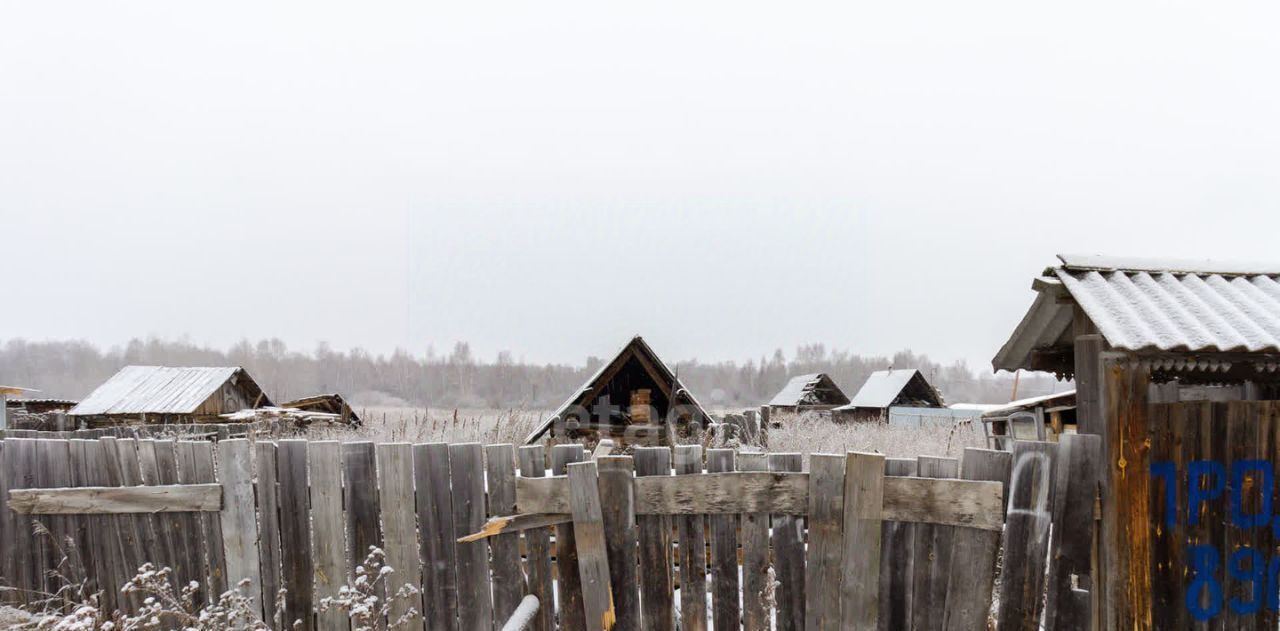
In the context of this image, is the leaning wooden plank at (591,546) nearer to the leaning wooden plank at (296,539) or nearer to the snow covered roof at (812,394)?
the leaning wooden plank at (296,539)

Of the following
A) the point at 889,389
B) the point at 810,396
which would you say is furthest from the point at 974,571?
the point at 810,396

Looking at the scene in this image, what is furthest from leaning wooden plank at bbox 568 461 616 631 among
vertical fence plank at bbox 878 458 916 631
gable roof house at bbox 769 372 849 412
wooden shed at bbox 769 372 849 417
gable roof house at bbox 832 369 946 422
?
gable roof house at bbox 769 372 849 412

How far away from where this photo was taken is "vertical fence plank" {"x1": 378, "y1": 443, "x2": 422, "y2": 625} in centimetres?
424

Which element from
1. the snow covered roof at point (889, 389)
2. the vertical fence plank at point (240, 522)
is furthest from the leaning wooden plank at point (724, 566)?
the snow covered roof at point (889, 389)

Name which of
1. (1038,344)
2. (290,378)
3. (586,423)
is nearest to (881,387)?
(586,423)

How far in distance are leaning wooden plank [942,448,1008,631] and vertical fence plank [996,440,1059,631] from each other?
74 millimetres

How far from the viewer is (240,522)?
454 cm

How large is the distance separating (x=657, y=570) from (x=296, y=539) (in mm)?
2294

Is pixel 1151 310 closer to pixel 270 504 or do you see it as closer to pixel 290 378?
pixel 270 504

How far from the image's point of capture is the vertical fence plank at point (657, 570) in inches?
158

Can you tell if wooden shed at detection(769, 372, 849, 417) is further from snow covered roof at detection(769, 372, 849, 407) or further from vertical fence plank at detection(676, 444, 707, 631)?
vertical fence plank at detection(676, 444, 707, 631)

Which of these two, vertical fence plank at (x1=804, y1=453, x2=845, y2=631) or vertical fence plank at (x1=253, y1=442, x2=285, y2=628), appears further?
vertical fence plank at (x1=253, y1=442, x2=285, y2=628)

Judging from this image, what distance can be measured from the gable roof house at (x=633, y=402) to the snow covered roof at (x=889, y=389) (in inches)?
1213

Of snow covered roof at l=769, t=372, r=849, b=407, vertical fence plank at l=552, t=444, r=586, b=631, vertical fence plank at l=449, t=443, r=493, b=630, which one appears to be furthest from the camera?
snow covered roof at l=769, t=372, r=849, b=407
